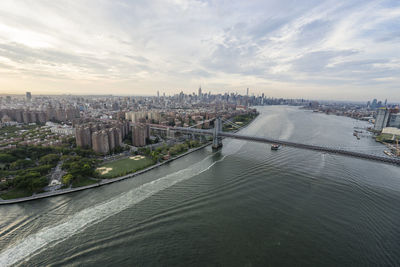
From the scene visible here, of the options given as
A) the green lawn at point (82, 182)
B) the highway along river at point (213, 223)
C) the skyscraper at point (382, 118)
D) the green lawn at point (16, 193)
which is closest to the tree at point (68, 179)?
the green lawn at point (82, 182)

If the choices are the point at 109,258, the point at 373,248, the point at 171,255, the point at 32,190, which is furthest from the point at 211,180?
the point at 32,190

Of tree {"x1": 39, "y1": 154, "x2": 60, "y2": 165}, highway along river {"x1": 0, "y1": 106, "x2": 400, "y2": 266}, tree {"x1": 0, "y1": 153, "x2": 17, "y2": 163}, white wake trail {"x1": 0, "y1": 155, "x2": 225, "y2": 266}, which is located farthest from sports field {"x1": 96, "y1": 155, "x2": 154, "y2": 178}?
tree {"x1": 0, "y1": 153, "x2": 17, "y2": 163}

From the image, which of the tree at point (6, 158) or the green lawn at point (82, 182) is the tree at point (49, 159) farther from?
the green lawn at point (82, 182)

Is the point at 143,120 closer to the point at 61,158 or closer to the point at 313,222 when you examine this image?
the point at 61,158

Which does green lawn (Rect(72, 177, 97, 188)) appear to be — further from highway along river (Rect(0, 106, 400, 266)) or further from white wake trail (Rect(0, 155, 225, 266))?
white wake trail (Rect(0, 155, 225, 266))

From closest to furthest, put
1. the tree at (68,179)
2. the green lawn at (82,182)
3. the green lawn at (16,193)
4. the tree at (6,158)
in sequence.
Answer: the green lawn at (16,193) → the tree at (68,179) → the green lawn at (82,182) → the tree at (6,158)

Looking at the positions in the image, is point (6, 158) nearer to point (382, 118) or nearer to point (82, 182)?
point (82, 182)
